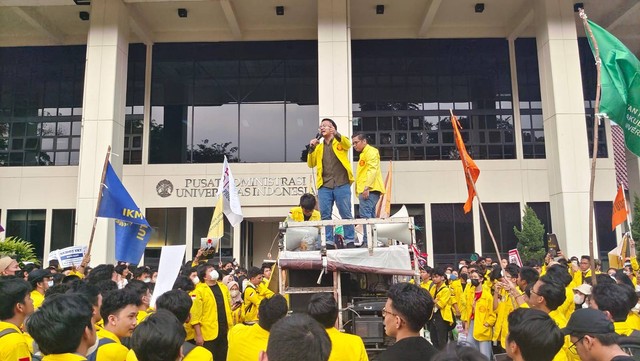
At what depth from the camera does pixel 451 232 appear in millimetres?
21469

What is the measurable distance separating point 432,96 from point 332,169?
16.5 m

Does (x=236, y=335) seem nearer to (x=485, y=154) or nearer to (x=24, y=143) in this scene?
(x=485, y=154)

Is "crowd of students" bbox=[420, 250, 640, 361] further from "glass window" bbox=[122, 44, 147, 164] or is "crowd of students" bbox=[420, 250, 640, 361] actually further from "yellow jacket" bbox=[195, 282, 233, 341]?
"glass window" bbox=[122, 44, 147, 164]

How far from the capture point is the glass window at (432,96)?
22219 millimetres

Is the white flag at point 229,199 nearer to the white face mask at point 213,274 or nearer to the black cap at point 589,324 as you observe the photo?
the white face mask at point 213,274

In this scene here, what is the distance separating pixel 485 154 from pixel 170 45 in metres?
14.8

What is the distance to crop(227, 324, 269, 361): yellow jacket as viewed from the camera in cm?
407

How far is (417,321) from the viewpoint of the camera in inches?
128

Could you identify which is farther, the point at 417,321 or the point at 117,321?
the point at 117,321

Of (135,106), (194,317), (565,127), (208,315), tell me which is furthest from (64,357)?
(135,106)

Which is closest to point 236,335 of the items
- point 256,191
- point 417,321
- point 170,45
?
point 417,321

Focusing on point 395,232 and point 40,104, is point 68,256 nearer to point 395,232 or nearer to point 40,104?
point 395,232

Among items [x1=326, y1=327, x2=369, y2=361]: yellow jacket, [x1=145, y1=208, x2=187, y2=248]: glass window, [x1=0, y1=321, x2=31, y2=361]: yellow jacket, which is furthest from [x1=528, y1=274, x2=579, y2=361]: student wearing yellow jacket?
[x1=145, y1=208, x2=187, y2=248]: glass window

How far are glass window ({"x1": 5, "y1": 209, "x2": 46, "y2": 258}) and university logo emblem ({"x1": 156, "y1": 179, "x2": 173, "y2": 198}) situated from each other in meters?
4.95
